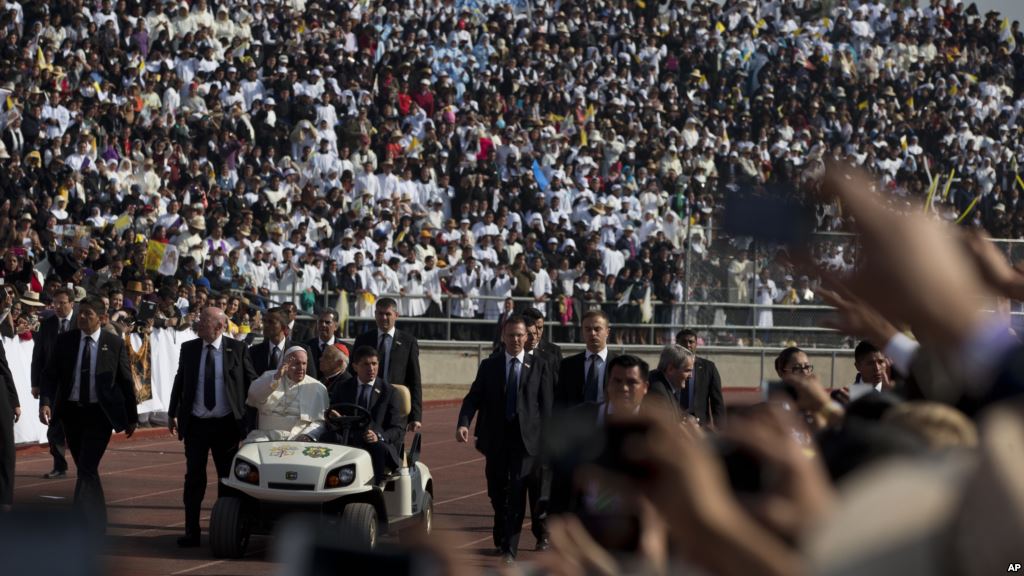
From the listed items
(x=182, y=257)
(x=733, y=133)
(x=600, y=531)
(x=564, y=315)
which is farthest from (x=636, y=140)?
(x=600, y=531)

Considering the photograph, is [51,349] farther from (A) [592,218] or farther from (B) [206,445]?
(A) [592,218]

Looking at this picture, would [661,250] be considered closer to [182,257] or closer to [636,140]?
[636,140]

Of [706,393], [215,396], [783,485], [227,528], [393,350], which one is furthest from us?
[393,350]

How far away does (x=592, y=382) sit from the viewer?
11156 millimetres

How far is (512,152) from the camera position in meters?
32.9

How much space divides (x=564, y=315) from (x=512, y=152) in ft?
19.2

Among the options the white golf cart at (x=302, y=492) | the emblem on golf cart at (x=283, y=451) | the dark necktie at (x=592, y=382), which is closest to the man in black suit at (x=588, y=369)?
the dark necktie at (x=592, y=382)

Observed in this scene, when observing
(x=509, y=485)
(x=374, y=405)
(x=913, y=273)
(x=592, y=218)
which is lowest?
(x=509, y=485)

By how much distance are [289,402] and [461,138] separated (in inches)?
A: 863

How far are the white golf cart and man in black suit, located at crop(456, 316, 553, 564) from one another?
75 cm

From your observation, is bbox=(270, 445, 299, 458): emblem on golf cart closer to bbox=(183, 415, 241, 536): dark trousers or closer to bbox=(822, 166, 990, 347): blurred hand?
bbox=(183, 415, 241, 536): dark trousers

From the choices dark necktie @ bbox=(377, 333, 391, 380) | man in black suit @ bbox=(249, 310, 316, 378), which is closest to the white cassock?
man in black suit @ bbox=(249, 310, 316, 378)

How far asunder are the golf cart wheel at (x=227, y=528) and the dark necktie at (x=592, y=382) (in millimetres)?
2515

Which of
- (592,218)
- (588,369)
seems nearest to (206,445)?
(588,369)
